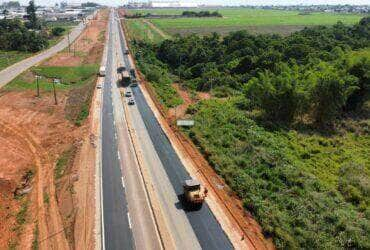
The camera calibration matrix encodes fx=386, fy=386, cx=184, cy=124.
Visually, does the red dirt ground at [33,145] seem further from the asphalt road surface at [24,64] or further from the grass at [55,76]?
the asphalt road surface at [24,64]

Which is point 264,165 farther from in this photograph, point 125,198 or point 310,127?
point 310,127

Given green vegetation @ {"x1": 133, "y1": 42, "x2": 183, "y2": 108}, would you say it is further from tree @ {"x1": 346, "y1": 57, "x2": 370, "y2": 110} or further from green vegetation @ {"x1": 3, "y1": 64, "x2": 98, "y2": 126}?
tree @ {"x1": 346, "y1": 57, "x2": 370, "y2": 110}

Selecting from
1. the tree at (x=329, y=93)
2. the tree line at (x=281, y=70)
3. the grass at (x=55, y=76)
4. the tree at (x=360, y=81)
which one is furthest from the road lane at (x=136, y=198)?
the tree at (x=360, y=81)

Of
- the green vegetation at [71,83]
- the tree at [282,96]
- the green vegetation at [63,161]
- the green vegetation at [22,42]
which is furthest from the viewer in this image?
the green vegetation at [22,42]

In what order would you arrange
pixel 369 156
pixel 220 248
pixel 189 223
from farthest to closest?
pixel 369 156 < pixel 189 223 < pixel 220 248

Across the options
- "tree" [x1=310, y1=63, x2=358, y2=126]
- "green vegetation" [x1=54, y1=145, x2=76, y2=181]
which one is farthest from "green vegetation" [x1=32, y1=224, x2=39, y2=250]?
"tree" [x1=310, y1=63, x2=358, y2=126]

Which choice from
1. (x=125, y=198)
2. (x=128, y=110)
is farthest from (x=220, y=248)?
(x=128, y=110)
